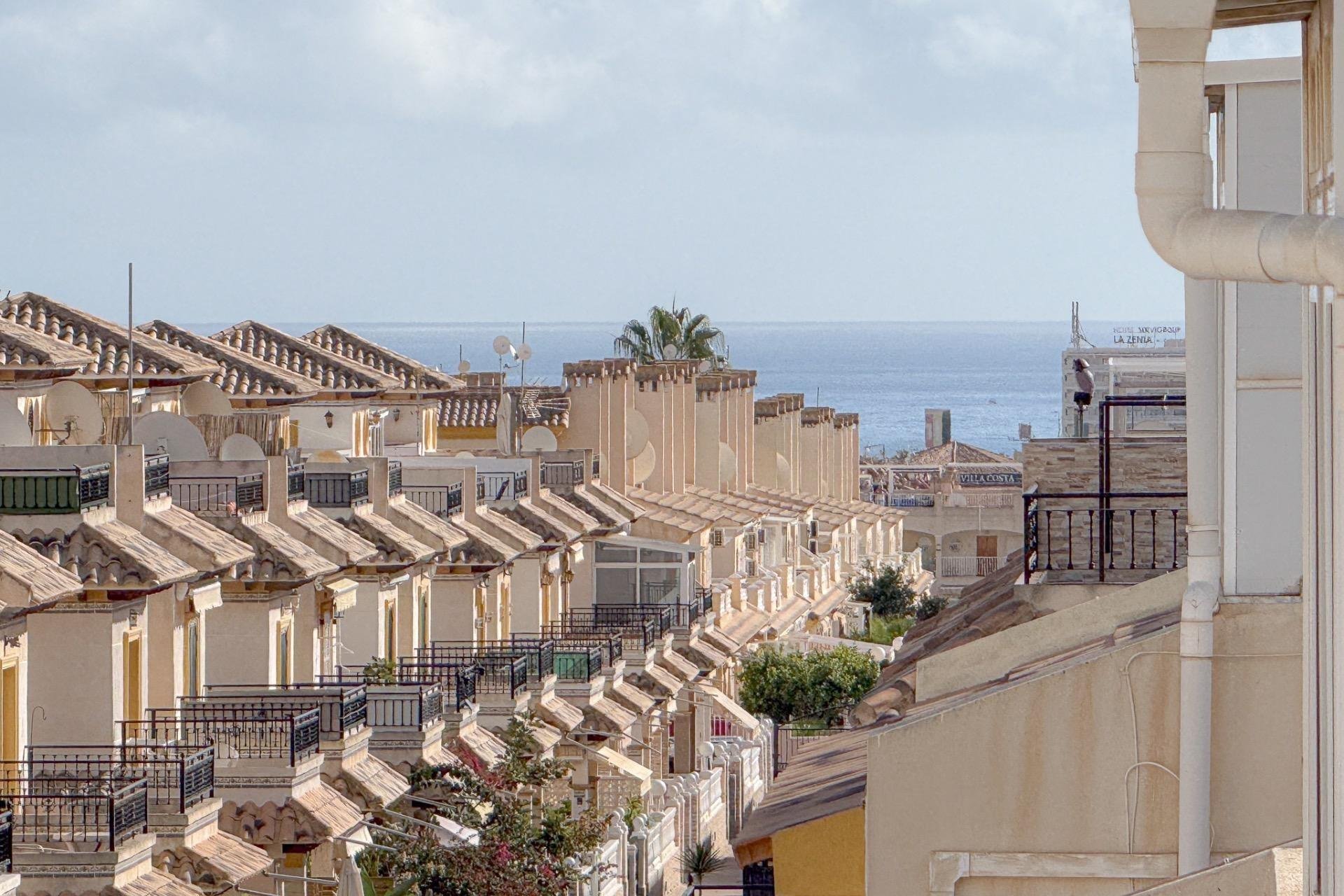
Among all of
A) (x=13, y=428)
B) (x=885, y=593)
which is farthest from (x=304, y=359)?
(x=885, y=593)

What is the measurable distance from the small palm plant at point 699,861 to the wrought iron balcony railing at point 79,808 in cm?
1346

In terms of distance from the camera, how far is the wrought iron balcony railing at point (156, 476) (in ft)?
76.9

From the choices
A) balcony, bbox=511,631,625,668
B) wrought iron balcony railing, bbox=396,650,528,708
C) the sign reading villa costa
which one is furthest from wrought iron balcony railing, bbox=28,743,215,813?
the sign reading villa costa

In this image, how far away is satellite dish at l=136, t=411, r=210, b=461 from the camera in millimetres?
27438

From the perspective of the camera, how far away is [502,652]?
35.6 metres

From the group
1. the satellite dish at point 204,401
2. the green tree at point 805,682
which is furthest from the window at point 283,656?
the green tree at point 805,682

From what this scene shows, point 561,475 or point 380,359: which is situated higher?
point 380,359

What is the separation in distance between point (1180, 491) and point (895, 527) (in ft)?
237

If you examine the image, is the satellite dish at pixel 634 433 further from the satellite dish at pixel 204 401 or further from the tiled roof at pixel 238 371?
the satellite dish at pixel 204 401

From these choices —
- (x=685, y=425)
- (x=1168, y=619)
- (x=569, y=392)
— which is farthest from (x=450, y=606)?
(x=1168, y=619)

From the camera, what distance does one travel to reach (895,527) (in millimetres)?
85562

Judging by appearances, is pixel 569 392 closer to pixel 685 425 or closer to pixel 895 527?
pixel 685 425

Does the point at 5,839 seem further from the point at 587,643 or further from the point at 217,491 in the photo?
the point at 587,643

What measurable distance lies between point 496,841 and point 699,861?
761cm
